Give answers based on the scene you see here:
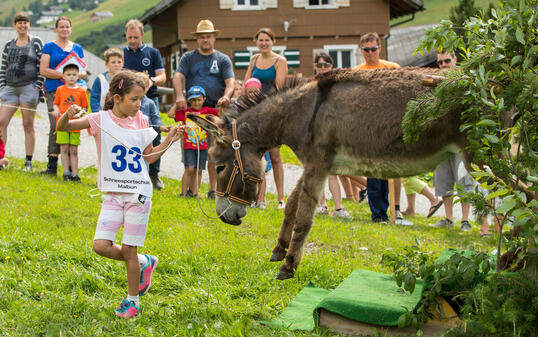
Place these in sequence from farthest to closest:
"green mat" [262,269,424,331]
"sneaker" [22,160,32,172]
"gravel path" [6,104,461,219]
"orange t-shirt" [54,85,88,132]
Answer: "gravel path" [6,104,461,219] < "sneaker" [22,160,32,172] < "orange t-shirt" [54,85,88,132] < "green mat" [262,269,424,331]

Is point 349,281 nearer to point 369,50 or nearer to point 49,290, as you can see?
point 49,290

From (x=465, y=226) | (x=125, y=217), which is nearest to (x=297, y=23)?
(x=465, y=226)

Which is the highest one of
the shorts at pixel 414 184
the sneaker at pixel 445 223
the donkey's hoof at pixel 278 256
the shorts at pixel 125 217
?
the shorts at pixel 125 217

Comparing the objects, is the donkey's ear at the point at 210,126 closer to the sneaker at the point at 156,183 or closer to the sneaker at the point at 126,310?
the sneaker at the point at 126,310

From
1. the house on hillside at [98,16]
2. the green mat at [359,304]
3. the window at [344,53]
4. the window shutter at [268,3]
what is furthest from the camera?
the house on hillside at [98,16]

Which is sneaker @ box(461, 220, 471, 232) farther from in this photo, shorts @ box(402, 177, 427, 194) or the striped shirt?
the striped shirt

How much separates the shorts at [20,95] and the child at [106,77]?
150 cm

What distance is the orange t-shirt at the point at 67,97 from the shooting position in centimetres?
909

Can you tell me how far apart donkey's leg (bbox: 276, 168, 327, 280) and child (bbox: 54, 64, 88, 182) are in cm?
524

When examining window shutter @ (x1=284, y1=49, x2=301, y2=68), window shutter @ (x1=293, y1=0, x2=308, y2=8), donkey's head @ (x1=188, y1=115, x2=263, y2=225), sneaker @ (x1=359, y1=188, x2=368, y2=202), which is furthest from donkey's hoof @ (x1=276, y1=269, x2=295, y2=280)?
window shutter @ (x1=293, y1=0, x2=308, y2=8)

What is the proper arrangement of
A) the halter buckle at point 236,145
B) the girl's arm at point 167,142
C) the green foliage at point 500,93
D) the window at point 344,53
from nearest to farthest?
the green foliage at point 500,93 < the girl's arm at point 167,142 < the halter buckle at point 236,145 < the window at point 344,53

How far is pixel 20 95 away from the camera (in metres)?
9.93

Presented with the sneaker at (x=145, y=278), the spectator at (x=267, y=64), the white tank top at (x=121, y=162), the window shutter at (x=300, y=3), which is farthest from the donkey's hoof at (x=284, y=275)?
the window shutter at (x=300, y=3)

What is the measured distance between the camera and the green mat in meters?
4.12
